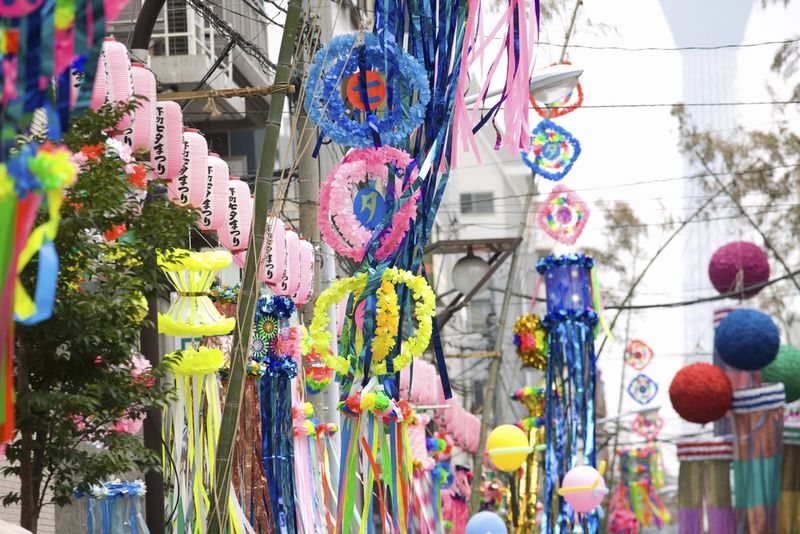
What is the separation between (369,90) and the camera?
8.94 m

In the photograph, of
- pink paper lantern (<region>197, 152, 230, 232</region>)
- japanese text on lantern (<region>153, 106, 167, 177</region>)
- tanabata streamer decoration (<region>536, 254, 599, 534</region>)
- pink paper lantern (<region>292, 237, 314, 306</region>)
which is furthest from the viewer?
tanabata streamer decoration (<region>536, 254, 599, 534</region>)

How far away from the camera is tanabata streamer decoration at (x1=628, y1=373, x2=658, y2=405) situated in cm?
3481

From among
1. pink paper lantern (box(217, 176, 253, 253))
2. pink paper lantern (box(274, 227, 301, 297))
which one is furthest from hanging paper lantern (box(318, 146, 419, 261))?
pink paper lantern (box(274, 227, 301, 297))

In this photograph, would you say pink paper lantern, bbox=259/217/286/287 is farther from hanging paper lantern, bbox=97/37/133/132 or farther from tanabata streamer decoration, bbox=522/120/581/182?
tanabata streamer decoration, bbox=522/120/581/182

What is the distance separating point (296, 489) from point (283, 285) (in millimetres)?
2560

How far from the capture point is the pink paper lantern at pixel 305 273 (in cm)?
1372

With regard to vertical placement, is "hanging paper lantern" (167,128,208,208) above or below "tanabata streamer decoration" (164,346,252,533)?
above

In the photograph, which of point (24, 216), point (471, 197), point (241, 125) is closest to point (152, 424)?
point (24, 216)

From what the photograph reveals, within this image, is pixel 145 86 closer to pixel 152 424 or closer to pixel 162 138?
pixel 162 138

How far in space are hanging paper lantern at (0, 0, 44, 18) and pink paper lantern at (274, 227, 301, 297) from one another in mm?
9370

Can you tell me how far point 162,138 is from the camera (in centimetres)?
1039

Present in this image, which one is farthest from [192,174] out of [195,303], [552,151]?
[552,151]

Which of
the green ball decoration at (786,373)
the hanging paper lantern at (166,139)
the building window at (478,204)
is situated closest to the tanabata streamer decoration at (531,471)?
the green ball decoration at (786,373)

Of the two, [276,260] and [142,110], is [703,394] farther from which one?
[142,110]
